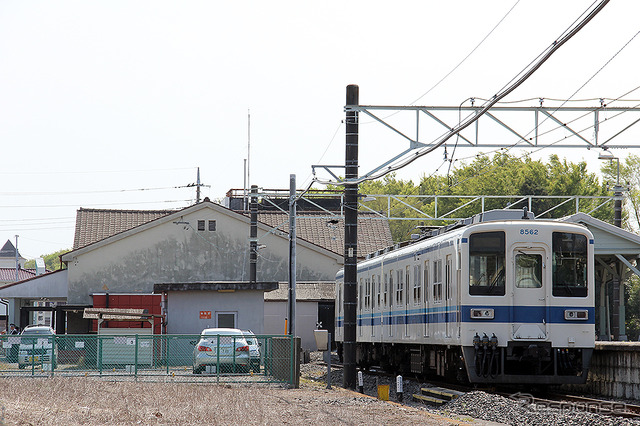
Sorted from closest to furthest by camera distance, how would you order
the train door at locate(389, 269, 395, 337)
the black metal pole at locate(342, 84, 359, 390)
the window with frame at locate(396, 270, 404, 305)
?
the black metal pole at locate(342, 84, 359, 390) < the window with frame at locate(396, 270, 404, 305) < the train door at locate(389, 269, 395, 337)

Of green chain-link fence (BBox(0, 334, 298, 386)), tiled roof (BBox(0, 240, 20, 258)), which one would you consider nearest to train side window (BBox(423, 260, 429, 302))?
green chain-link fence (BBox(0, 334, 298, 386))

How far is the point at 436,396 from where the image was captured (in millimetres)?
17781

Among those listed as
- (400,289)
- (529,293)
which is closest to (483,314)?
(529,293)

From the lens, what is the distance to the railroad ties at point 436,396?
1675cm

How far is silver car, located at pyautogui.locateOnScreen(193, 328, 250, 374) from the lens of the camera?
71.0ft

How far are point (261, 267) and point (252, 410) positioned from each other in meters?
32.0

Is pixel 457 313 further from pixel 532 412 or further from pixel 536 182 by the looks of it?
pixel 536 182

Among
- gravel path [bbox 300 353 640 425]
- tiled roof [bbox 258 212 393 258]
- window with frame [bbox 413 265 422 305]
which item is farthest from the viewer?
tiled roof [bbox 258 212 393 258]

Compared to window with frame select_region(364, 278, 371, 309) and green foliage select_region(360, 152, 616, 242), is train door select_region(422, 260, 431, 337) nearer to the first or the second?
window with frame select_region(364, 278, 371, 309)

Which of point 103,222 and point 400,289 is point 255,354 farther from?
point 103,222

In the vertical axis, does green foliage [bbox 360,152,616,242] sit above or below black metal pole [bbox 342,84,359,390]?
above

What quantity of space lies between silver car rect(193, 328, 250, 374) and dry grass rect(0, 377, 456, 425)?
1.78 meters

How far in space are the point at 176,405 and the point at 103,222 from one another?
3789 centimetres

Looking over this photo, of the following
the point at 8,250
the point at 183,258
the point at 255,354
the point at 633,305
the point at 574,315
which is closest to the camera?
the point at 574,315
